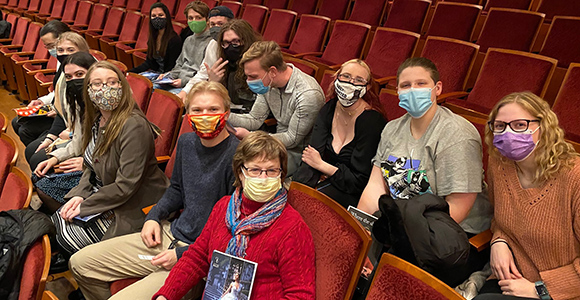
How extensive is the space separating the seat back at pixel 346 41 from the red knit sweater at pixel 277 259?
1.39 metres

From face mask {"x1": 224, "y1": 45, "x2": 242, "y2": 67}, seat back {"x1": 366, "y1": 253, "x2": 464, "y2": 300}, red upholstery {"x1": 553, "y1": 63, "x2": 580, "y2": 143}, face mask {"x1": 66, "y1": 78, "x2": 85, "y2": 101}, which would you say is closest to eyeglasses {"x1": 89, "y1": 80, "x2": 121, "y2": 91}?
face mask {"x1": 66, "y1": 78, "x2": 85, "y2": 101}

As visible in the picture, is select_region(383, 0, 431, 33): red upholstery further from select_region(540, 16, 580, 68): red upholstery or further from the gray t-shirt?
the gray t-shirt

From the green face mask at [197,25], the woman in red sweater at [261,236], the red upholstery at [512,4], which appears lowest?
the woman in red sweater at [261,236]

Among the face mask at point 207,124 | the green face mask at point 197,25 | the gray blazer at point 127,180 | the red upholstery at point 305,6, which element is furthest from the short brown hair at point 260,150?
the red upholstery at point 305,6

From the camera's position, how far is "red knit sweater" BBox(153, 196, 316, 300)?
0.75 meters

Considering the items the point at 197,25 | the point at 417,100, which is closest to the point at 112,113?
the point at 417,100

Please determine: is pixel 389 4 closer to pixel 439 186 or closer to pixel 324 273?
pixel 439 186

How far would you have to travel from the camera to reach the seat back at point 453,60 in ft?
5.28

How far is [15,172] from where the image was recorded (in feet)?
3.58

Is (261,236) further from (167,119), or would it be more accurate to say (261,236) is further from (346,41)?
(346,41)

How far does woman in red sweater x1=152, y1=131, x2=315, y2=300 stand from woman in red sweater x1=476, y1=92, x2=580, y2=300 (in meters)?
0.34

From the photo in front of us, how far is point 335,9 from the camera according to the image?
2.51 m

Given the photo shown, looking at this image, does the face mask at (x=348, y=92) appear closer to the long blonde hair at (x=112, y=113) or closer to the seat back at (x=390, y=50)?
the long blonde hair at (x=112, y=113)

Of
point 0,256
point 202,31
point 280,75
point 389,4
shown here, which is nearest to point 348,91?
point 280,75
